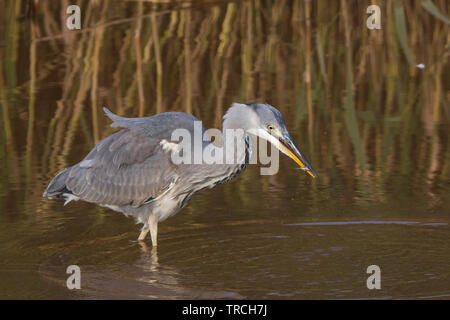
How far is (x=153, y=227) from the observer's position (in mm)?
7078

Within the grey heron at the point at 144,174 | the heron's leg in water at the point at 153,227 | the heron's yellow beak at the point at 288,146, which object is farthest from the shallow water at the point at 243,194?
the heron's yellow beak at the point at 288,146

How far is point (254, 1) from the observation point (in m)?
12.5

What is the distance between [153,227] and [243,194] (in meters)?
1.14

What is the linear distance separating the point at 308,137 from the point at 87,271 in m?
3.61

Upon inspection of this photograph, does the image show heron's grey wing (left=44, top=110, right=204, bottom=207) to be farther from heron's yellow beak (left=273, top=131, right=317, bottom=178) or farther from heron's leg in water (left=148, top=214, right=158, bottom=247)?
heron's yellow beak (left=273, top=131, right=317, bottom=178)

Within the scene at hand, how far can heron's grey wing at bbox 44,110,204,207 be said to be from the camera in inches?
284

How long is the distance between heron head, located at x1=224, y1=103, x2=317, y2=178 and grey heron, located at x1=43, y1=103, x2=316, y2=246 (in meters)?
0.12

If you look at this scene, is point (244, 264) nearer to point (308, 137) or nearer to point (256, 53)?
point (308, 137)

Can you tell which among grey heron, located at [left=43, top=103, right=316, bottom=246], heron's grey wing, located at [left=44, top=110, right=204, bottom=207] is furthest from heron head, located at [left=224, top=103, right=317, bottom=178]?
heron's grey wing, located at [left=44, top=110, right=204, bottom=207]

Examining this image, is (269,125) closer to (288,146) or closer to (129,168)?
Answer: (288,146)

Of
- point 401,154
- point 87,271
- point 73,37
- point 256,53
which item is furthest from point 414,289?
point 73,37

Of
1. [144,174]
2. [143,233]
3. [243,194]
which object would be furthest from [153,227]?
[243,194]

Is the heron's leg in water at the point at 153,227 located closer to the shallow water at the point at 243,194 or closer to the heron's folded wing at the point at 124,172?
the shallow water at the point at 243,194

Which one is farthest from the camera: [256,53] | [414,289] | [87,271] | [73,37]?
[73,37]
